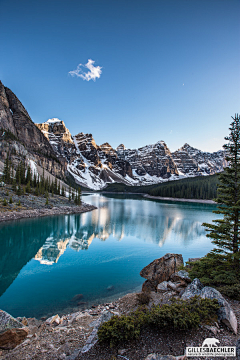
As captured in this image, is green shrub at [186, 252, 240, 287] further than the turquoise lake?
No

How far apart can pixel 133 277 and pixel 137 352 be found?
10868 mm

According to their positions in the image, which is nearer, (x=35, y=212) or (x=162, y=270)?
(x=162, y=270)

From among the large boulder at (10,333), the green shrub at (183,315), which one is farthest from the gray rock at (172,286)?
the large boulder at (10,333)

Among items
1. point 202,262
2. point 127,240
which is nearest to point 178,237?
point 127,240

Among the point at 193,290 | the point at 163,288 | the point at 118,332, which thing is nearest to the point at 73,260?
the point at 163,288

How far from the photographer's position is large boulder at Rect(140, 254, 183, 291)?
36.9ft

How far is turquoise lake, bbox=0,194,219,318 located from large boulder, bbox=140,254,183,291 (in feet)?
5.78

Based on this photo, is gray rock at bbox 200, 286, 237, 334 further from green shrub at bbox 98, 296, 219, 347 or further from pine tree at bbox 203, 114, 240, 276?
pine tree at bbox 203, 114, 240, 276

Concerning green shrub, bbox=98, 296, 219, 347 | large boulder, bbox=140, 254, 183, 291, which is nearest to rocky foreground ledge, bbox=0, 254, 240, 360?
green shrub, bbox=98, 296, 219, 347

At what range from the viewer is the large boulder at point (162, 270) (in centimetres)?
1124

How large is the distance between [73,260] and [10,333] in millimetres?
12681

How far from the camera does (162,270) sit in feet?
38.0

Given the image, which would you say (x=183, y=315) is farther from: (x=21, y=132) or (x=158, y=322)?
(x=21, y=132)

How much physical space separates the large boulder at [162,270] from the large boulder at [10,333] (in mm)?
7290
